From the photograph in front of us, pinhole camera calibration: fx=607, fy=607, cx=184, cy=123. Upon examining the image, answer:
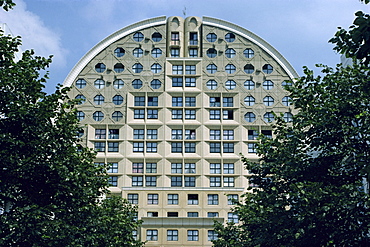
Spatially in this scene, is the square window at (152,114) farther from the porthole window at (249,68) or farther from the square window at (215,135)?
the porthole window at (249,68)

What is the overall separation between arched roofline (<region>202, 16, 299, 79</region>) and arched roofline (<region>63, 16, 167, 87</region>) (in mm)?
6978

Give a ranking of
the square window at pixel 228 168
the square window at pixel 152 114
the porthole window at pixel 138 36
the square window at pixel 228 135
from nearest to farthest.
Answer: the square window at pixel 228 168 → the square window at pixel 228 135 → the square window at pixel 152 114 → the porthole window at pixel 138 36

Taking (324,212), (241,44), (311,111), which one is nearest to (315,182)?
(324,212)

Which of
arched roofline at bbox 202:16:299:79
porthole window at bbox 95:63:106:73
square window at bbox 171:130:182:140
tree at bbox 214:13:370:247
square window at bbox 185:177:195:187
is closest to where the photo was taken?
tree at bbox 214:13:370:247

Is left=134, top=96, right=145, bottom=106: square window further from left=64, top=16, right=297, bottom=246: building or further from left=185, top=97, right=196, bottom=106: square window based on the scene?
left=185, top=97, right=196, bottom=106: square window

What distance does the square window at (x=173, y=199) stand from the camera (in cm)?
7981

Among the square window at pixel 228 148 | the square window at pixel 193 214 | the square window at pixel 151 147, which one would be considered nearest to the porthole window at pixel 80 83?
the square window at pixel 151 147

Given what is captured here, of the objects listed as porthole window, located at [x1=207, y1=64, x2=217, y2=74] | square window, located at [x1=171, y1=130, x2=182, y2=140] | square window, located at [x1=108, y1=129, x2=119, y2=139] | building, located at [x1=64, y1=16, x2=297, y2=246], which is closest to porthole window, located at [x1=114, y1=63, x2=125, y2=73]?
building, located at [x1=64, y1=16, x2=297, y2=246]

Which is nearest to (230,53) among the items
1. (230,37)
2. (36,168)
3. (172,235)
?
(230,37)

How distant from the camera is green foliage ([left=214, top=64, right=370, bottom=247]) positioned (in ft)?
90.6

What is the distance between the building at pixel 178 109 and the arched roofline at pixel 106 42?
141 millimetres

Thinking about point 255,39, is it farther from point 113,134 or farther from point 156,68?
point 113,134

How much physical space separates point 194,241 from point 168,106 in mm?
18704

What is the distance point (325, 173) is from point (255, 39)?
56989 millimetres
